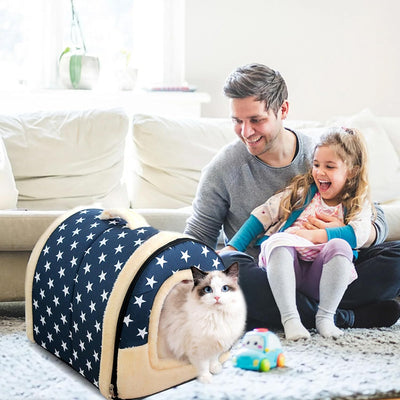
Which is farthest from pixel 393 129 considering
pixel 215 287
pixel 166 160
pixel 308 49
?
pixel 215 287

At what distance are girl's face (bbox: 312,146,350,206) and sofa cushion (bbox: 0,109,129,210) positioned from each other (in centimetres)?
101

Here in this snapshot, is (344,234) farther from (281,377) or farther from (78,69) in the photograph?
(78,69)

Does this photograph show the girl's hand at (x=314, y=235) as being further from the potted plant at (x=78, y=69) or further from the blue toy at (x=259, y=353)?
the potted plant at (x=78, y=69)

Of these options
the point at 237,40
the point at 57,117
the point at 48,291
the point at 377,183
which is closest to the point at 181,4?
the point at 237,40

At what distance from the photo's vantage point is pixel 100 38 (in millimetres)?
3574

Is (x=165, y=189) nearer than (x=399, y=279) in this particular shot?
No

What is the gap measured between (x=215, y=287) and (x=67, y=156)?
4.92ft

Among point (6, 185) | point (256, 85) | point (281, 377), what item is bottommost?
point (281, 377)

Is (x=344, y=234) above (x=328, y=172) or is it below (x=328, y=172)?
below

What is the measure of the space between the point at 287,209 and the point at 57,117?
3.94 ft

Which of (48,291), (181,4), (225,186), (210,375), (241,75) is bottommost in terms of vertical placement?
(210,375)

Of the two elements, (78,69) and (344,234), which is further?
(78,69)

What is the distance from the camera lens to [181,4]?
3.52m

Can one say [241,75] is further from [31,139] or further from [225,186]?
[31,139]
